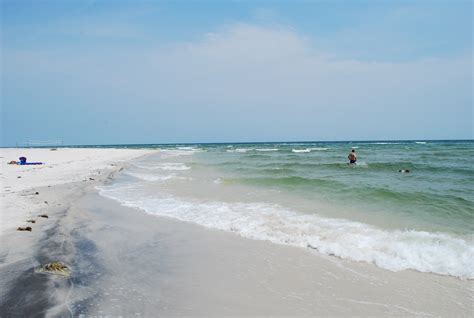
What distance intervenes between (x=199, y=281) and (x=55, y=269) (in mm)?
2048

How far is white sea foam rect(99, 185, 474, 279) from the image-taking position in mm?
5438

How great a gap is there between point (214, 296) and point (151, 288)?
2.80ft

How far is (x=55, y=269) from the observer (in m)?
4.82

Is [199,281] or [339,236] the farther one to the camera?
[339,236]

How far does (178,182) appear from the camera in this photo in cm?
1602

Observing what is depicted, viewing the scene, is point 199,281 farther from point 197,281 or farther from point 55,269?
point 55,269

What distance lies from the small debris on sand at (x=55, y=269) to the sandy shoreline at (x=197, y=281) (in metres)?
0.12

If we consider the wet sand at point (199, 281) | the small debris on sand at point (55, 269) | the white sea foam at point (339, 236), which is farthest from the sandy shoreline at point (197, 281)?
the white sea foam at point (339, 236)

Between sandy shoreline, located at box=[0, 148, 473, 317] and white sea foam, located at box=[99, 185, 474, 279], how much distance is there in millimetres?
352

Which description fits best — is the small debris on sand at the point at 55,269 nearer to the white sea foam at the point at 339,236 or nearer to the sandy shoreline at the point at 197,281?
the sandy shoreline at the point at 197,281

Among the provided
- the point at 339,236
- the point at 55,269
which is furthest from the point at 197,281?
the point at 339,236

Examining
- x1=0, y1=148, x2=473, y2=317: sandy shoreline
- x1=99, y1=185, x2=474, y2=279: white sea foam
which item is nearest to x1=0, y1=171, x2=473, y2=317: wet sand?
x1=0, y1=148, x2=473, y2=317: sandy shoreline

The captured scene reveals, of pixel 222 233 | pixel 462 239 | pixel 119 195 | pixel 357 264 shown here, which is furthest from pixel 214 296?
pixel 119 195

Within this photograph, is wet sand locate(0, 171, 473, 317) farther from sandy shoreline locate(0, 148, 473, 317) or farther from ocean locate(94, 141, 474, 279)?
ocean locate(94, 141, 474, 279)
